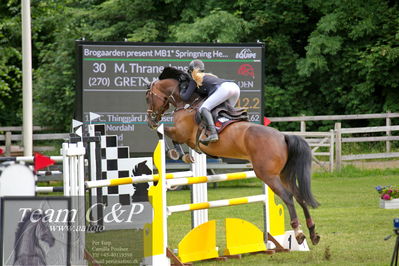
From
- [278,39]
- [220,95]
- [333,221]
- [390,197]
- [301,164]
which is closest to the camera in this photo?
[301,164]

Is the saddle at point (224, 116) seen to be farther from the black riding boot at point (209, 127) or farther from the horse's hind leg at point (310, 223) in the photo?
the horse's hind leg at point (310, 223)

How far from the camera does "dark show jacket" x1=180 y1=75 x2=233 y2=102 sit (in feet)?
30.1

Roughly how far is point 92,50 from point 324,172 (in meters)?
7.42

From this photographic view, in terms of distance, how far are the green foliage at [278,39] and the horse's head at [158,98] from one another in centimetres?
1317

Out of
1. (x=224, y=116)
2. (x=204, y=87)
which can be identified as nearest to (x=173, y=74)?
(x=204, y=87)

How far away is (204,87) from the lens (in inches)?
363

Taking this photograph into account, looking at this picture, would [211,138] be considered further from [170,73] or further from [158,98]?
[170,73]

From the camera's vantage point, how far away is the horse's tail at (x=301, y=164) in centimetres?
836

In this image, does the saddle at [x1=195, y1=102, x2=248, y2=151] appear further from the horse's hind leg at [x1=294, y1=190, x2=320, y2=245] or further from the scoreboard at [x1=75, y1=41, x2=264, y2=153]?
the scoreboard at [x1=75, y1=41, x2=264, y2=153]

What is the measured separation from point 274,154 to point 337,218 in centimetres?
368

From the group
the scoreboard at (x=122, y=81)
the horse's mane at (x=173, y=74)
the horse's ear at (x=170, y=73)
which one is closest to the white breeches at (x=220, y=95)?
the horse's mane at (x=173, y=74)

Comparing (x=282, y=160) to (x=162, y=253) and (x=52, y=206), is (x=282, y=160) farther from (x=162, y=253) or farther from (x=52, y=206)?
(x=52, y=206)

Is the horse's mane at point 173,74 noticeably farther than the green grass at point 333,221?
Yes

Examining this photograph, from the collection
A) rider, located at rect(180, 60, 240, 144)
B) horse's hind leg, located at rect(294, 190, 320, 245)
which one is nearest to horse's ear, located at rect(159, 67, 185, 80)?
rider, located at rect(180, 60, 240, 144)
